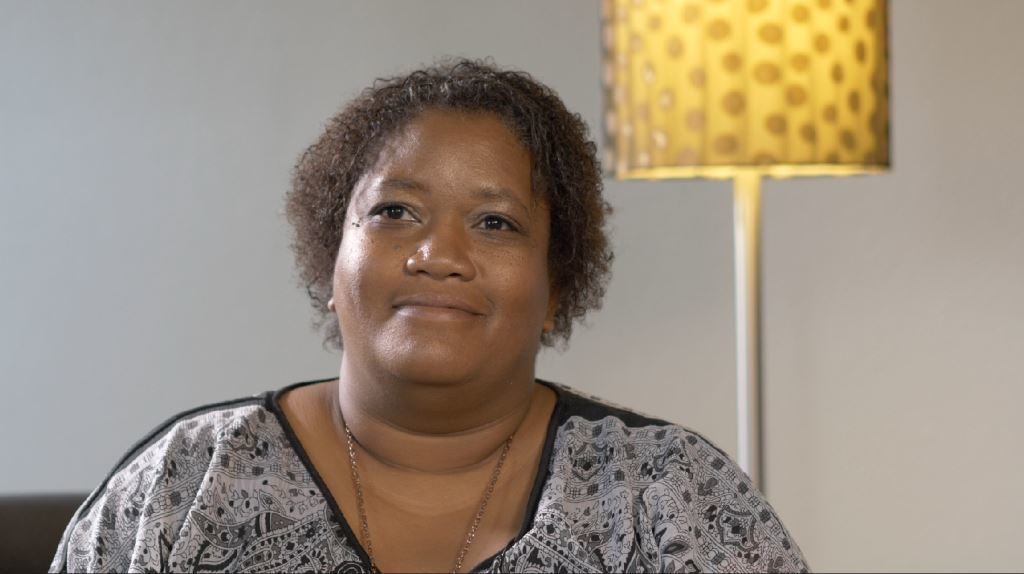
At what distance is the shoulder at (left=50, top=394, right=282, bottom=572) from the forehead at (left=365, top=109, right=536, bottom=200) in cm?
40

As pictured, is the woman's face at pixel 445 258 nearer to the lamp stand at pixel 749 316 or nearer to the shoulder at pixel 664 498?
the shoulder at pixel 664 498

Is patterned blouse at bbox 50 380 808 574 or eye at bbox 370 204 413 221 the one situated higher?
eye at bbox 370 204 413 221

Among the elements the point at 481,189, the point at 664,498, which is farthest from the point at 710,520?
the point at 481,189

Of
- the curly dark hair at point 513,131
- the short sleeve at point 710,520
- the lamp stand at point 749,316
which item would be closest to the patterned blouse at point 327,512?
the short sleeve at point 710,520

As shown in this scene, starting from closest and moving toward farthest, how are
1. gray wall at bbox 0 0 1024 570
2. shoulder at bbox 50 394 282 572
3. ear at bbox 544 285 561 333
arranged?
1. shoulder at bbox 50 394 282 572
2. ear at bbox 544 285 561 333
3. gray wall at bbox 0 0 1024 570

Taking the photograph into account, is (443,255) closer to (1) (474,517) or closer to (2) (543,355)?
(1) (474,517)

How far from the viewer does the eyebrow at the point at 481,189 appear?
1950 millimetres

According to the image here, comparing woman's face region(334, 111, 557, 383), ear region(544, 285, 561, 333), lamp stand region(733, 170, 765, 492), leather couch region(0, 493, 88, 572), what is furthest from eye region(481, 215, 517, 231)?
leather couch region(0, 493, 88, 572)

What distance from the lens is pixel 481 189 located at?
1.95 metres

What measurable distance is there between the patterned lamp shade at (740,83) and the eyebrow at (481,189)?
324 mm

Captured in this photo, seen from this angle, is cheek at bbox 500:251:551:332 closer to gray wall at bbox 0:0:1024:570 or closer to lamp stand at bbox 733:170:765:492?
lamp stand at bbox 733:170:765:492

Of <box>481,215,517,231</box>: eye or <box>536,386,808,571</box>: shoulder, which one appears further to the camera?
<box>481,215,517,231</box>: eye

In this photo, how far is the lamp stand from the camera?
8.18 feet

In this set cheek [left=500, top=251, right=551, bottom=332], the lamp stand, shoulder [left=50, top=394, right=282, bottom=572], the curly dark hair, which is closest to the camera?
shoulder [left=50, top=394, right=282, bottom=572]
